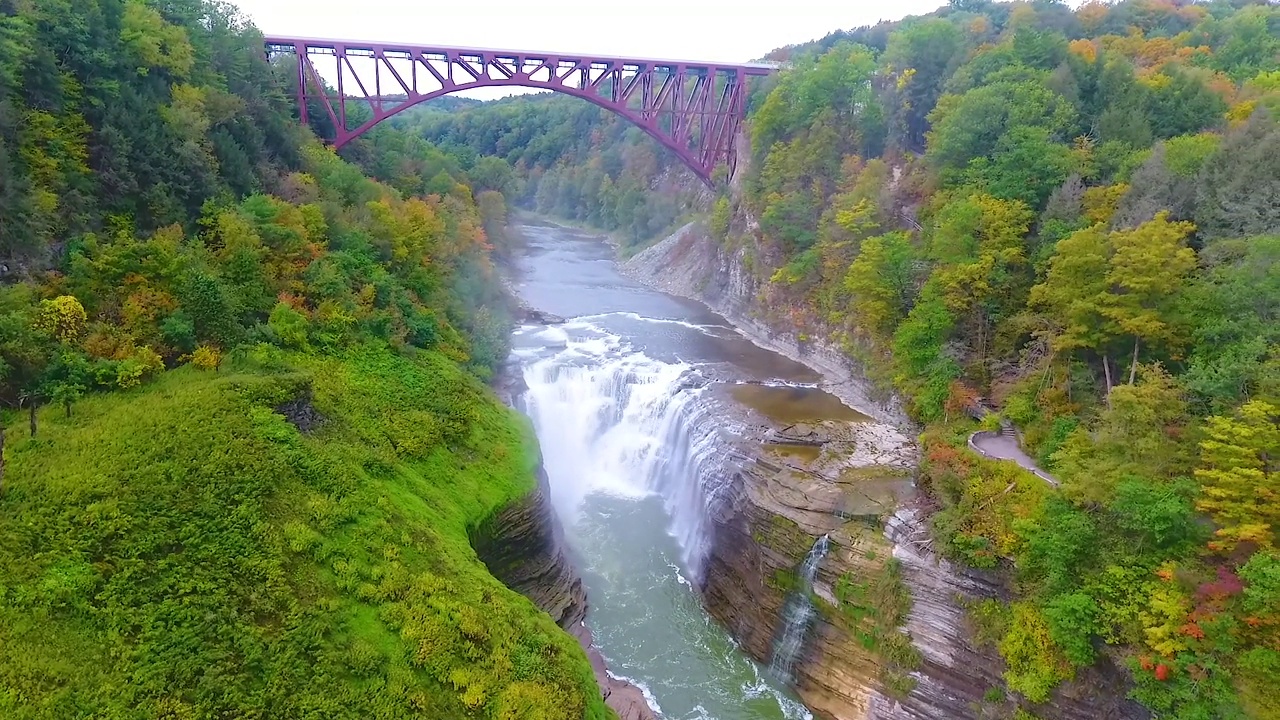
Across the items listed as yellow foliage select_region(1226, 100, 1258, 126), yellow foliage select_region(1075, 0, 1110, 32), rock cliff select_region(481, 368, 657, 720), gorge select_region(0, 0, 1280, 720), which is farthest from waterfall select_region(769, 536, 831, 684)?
yellow foliage select_region(1075, 0, 1110, 32)

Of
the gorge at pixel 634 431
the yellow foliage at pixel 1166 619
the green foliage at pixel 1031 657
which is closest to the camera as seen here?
the gorge at pixel 634 431

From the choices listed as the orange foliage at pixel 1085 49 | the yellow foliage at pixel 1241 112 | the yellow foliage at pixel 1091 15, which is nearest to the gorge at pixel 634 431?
the orange foliage at pixel 1085 49

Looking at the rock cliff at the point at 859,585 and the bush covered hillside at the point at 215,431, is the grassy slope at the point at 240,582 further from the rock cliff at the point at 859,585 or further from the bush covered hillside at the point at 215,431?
the rock cliff at the point at 859,585

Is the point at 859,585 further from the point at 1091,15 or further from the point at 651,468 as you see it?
the point at 1091,15

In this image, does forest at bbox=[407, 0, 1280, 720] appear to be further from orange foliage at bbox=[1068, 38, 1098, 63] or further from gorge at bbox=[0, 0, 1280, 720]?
orange foliage at bbox=[1068, 38, 1098, 63]

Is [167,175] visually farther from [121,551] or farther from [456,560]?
[456,560]

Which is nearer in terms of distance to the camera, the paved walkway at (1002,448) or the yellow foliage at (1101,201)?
the paved walkway at (1002,448)

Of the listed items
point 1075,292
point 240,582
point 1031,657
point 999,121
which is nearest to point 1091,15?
point 999,121
